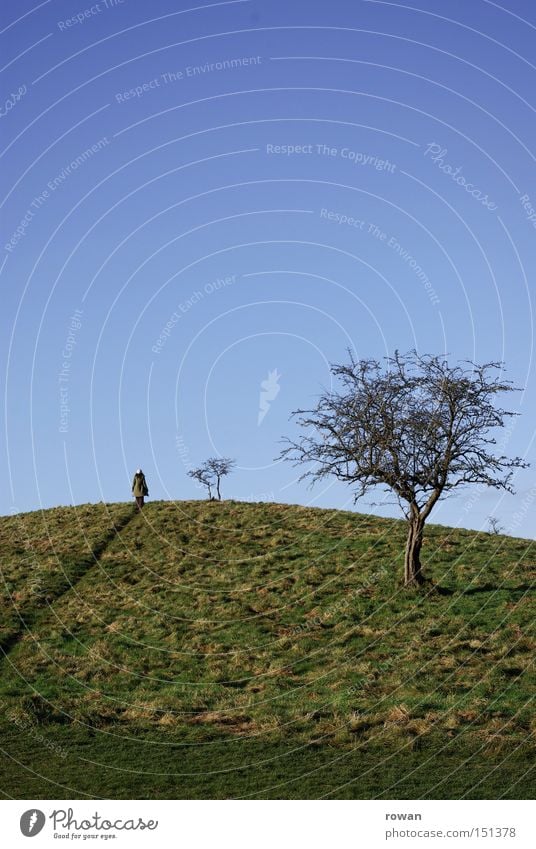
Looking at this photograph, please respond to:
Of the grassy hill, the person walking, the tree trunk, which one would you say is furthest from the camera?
the person walking

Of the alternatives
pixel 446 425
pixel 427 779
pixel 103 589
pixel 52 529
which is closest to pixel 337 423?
pixel 446 425

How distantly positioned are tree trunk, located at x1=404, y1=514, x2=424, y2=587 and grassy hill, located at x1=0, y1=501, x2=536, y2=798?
786mm

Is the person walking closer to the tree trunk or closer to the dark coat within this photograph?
the dark coat

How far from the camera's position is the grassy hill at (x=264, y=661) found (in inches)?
896

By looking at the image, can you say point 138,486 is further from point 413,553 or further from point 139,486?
point 413,553

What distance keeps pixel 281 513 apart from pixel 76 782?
34.5 m

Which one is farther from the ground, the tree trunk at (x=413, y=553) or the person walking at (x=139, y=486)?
the person walking at (x=139, y=486)

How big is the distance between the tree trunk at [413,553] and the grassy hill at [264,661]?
2.58 feet

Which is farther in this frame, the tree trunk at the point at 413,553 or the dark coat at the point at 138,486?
the dark coat at the point at 138,486

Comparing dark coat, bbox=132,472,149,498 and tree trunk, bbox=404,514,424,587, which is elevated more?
dark coat, bbox=132,472,149,498

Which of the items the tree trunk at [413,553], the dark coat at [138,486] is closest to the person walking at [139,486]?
the dark coat at [138,486]

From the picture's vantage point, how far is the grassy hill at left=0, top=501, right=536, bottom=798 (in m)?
22.8

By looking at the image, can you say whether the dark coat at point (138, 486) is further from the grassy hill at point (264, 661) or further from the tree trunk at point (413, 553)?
the tree trunk at point (413, 553)

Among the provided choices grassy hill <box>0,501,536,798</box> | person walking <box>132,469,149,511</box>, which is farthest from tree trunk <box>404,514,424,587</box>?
person walking <box>132,469,149,511</box>
